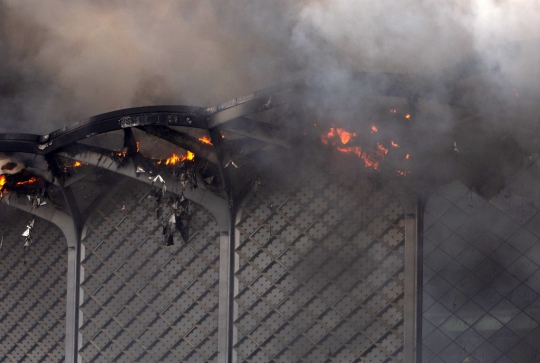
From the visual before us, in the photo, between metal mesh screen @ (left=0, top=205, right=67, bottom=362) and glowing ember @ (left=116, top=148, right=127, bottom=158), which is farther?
metal mesh screen @ (left=0, top=205, right=67, bottom=362)

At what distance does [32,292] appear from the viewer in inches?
406

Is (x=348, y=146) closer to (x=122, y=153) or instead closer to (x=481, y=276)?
(x=481, y=276)

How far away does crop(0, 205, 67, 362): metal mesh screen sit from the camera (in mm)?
10117

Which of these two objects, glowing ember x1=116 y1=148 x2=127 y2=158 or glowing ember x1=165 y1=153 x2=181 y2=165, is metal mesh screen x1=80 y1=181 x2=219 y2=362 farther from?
glowing ember x1=116 y1=148 x2=127 y2=158

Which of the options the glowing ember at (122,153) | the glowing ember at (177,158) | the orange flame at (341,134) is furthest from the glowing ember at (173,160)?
the orange flame at (341,134)

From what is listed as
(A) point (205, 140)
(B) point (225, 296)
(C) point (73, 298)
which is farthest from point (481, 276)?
(C) point (73, 298)

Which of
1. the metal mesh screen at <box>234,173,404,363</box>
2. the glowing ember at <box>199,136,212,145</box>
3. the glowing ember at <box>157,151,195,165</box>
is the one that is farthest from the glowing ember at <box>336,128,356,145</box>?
the glowing ember at <box>157,151,195,165</box>

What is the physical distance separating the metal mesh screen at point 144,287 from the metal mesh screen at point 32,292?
48 cm

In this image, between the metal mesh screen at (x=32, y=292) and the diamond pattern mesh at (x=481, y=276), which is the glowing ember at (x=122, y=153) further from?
the diamond pattern mesh at (x=481, y=276)

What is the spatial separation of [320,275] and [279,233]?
2.37 feet

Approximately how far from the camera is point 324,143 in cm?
809

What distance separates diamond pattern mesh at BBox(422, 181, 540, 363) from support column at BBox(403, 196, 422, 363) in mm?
85

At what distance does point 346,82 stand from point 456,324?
2742 mm

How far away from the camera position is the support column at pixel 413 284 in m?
7.82
